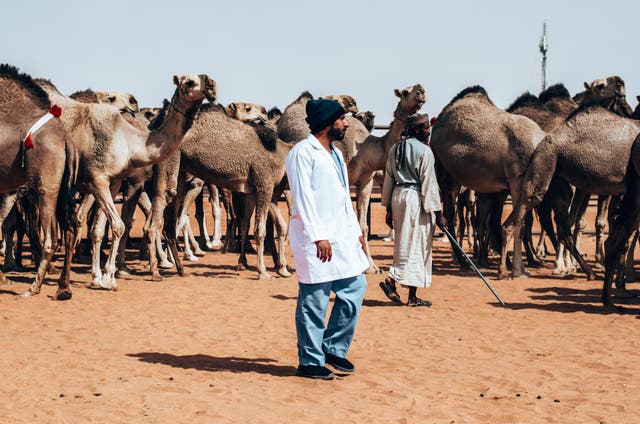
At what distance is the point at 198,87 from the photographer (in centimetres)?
1094

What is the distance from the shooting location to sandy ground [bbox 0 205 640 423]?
5.47 m

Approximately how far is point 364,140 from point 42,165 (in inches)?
221

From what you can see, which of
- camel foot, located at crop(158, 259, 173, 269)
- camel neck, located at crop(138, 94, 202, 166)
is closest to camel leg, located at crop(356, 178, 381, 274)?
camel foot, located at crop(158, 259, 173, 269)

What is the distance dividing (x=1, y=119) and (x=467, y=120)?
6822mm

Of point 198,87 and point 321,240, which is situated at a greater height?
point 198,87

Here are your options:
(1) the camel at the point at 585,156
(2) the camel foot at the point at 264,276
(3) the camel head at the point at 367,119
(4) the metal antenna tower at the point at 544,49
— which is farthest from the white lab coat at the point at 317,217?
(4) the metal antenna tower at the point at 544,49

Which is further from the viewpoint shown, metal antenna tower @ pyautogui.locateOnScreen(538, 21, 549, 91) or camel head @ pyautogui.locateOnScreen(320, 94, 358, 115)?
metal antenna tower @ pyautogui.locateOnScreen(538, 21, 549, 91)

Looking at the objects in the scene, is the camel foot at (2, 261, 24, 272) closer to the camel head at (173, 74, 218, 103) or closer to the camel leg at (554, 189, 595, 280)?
the camel head at (173, 74, 218, 103)

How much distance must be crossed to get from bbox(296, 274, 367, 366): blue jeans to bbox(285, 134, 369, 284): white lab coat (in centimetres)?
12

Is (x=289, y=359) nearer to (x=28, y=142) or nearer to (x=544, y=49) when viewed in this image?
(x=28, y=142)

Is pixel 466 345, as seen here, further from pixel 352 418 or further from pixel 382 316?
pixel 352 418

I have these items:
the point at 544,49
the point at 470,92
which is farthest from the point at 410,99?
the point at 544,49

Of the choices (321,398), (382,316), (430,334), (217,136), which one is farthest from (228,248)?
(321,398)

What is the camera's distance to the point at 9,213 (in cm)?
1288
